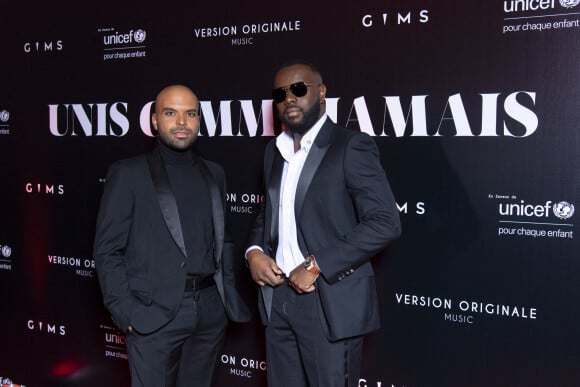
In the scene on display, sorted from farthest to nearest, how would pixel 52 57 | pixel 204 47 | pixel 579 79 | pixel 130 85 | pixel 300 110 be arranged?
1. pixel 52 57
2. pixel 130 85
3. pixel 204 47
4. pixel 579 79
5. pixel 300 110

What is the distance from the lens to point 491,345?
8.99 feet

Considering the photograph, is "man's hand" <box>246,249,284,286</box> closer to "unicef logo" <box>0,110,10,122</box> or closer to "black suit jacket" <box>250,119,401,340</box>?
"black suit jacket" <box>250,119,401,340</box>

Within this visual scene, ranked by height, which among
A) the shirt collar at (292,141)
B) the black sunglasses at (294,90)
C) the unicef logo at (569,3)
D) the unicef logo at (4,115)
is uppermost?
the unicef logo at (569,3)

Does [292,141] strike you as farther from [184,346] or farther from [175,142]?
[184,346]

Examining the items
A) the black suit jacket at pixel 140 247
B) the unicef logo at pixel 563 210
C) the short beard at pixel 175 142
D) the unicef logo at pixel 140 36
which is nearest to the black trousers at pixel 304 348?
the black suit jacket at pixel 140 247

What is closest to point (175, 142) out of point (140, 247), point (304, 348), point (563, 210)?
point (140, 247)

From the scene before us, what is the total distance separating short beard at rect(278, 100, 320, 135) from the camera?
2.32m

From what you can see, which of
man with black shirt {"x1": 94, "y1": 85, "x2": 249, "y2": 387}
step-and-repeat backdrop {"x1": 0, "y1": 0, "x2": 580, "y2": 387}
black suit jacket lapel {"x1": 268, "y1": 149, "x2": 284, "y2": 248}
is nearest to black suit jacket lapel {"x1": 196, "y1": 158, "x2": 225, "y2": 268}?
man with black shirt {"x1": 94, "y1": 85, "x2": 249, "y2": 387}

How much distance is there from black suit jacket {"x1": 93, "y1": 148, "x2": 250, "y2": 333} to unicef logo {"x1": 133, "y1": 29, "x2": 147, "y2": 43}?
138 centimetres

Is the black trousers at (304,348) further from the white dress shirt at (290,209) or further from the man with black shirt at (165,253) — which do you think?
the man with black shirt at (165,253)

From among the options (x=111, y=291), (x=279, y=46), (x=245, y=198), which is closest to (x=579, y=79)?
(x=279, y=46)

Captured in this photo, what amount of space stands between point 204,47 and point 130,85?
57 cm

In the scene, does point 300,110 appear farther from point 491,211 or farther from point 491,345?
point 491,345

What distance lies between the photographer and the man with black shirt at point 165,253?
7.72 ft
